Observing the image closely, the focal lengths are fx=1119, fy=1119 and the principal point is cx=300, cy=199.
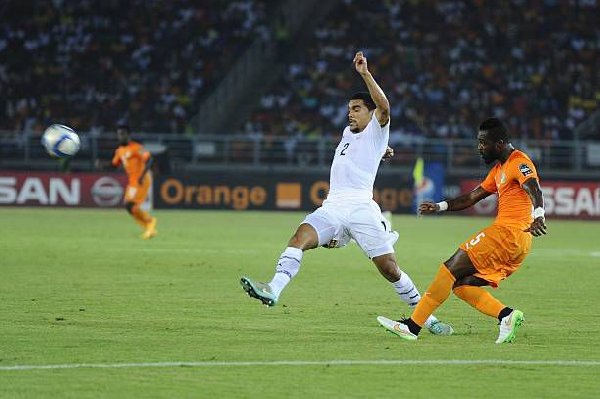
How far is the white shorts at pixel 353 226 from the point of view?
10312 mm

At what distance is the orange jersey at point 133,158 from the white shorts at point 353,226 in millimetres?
13837

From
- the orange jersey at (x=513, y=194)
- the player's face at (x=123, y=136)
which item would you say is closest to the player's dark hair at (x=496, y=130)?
the orange jersey at (x=513, y=194)

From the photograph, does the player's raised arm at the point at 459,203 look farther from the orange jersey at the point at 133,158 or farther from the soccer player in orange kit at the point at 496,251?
the orange jersey at the point at 133,158

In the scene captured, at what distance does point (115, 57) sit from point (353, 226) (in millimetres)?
31819

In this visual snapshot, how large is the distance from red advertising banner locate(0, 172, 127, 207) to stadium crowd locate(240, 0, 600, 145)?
259 inches

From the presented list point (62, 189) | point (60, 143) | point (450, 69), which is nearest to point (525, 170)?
point (60, 143)

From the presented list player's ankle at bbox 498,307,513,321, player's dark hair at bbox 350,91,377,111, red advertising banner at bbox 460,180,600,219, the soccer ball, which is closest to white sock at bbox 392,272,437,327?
player's ankle at bbox 498,307,513,321

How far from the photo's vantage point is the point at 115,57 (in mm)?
40844

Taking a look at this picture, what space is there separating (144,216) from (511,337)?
592 inches

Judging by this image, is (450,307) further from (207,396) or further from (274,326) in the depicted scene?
(207,396)

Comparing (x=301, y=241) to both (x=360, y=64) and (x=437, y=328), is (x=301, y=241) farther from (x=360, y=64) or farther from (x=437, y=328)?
(x=360, y=64)

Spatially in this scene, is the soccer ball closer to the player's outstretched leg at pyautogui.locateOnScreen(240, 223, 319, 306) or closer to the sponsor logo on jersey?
the player's outstretched leg at pyautogui.locateOnScreen(240, 223, 319, 306)

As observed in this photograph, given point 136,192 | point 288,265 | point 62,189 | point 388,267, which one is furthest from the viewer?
point 62,189

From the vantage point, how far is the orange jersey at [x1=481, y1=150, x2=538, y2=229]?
32.0 feet
